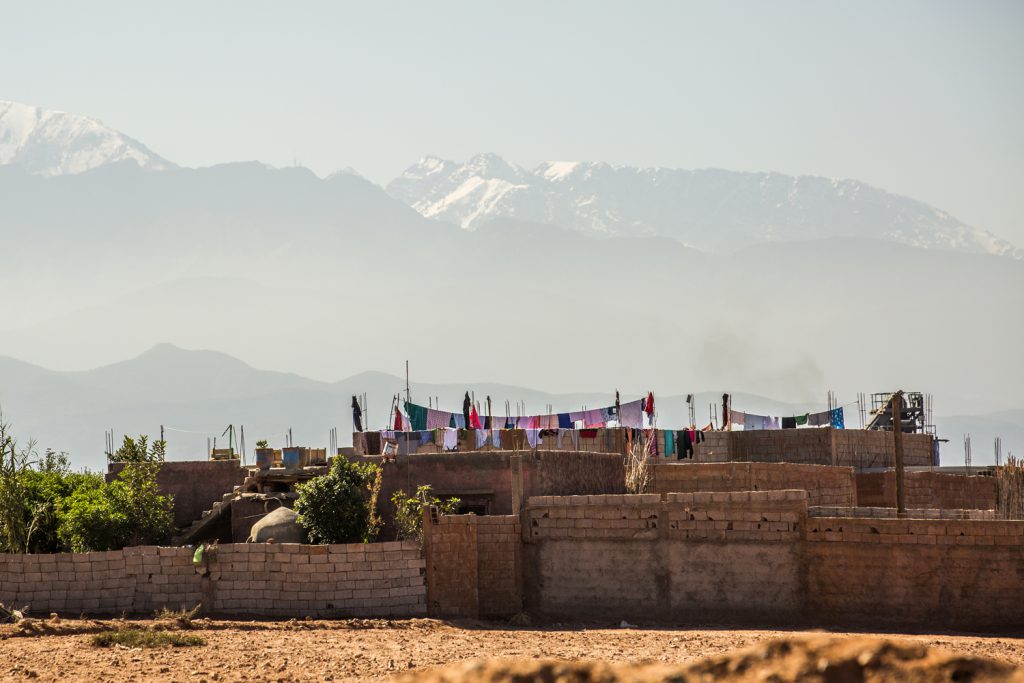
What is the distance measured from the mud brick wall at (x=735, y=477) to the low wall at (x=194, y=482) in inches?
319

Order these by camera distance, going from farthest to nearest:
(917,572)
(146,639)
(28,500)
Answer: (28,500) < (917,572) < (146,639)

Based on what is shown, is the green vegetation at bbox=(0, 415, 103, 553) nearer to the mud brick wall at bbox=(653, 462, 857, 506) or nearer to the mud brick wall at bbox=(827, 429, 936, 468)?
the mud brick wall at bbox=(653, 462, 857, 506)

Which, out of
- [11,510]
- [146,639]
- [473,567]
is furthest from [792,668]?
[11,510]

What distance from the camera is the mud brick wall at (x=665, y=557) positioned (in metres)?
21.8

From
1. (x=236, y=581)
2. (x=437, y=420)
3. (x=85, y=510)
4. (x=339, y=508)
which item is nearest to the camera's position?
(x=236, y=581)

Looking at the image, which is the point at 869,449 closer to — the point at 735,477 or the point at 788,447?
the point at 788,447

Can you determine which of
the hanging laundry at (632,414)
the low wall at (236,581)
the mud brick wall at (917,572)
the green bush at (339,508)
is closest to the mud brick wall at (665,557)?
the mud brick wall at (917,572)

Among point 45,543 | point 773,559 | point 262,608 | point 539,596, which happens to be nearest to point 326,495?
point 262,608

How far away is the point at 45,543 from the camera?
25547 mm

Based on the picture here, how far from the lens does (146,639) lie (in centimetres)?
1973

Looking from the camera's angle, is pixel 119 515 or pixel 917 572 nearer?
pixel 917 572

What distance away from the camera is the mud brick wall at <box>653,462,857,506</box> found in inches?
1075

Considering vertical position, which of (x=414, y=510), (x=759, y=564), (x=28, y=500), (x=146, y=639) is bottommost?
(x=146, y=639)

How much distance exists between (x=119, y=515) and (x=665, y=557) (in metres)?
9.34
